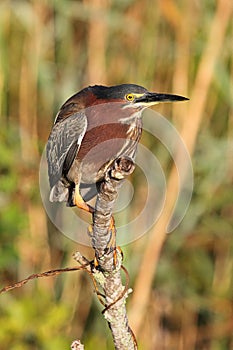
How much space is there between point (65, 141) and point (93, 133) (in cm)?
10

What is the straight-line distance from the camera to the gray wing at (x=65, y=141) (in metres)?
2.10

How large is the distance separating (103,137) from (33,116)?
108cm

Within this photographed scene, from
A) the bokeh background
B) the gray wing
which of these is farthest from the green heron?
the bokeh background

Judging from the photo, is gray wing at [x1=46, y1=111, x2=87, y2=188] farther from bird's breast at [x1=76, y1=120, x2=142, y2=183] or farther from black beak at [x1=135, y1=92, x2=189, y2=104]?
black beak at [x1=135, y1=92, x2=189, y2=104]

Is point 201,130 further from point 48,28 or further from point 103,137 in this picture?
point 103,137

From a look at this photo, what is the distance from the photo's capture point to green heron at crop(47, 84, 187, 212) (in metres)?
2.01

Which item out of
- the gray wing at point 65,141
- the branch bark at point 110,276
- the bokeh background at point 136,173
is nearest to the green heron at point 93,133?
the gray wing at point 65,141

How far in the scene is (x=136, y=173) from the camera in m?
3.12

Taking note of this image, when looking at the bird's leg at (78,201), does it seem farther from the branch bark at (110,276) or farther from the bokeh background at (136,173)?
the bokeh background at (136,173)

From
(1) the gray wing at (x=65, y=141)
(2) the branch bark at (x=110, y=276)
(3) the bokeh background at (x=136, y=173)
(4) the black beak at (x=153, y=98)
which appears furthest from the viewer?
(3) the bokeh background at (x=136, y=173)

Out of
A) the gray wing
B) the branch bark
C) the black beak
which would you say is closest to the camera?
the branch bark

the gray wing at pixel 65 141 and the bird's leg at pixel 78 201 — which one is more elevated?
the gray wing at pixel 65 141

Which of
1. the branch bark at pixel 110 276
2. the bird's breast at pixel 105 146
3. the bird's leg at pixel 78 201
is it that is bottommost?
the branch bark at pixel 110 276

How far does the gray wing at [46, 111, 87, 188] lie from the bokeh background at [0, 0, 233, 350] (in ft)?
2.15
